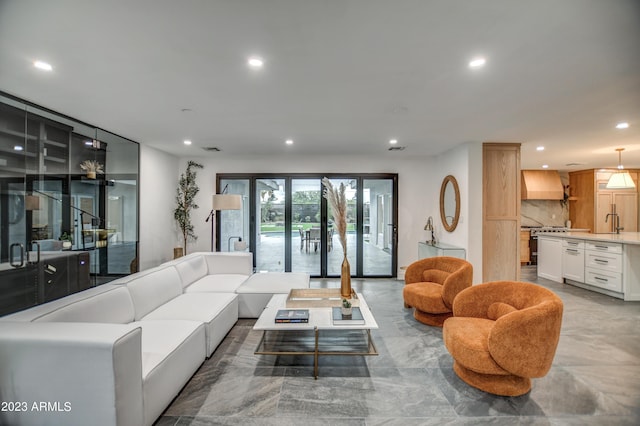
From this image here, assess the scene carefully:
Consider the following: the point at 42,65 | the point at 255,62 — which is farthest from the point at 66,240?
the point at 255,62

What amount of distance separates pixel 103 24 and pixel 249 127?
2.24m

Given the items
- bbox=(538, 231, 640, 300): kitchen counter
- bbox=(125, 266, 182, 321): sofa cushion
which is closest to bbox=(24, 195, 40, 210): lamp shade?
bbox=(125, 266, 182, 321): sofa cushion

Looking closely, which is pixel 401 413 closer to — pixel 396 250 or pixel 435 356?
pixel 435 356

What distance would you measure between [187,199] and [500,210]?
5.87 metres

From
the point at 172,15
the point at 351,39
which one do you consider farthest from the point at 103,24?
the point at 351,39

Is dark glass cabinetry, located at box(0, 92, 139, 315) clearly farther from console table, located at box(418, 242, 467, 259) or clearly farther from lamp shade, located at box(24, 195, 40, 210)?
console table, located at box(418, 242, 467, 259)

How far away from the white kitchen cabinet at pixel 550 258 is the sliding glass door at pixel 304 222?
3170mm

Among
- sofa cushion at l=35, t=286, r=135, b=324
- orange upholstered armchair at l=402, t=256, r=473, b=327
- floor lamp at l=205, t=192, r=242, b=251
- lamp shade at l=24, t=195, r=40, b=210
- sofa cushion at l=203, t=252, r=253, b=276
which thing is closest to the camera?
sofa cushion at l=35, t=286, r=135, b=324

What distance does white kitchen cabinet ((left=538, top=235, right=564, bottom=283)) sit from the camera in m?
5.65

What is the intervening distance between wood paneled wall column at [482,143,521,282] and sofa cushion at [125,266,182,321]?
4.61 meters

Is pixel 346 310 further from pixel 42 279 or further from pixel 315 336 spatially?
pixel 42 279

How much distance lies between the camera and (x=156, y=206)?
5309 mm

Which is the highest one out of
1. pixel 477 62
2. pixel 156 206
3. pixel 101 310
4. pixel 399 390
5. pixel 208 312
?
pixel 477 62

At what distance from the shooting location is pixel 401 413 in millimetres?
1962
